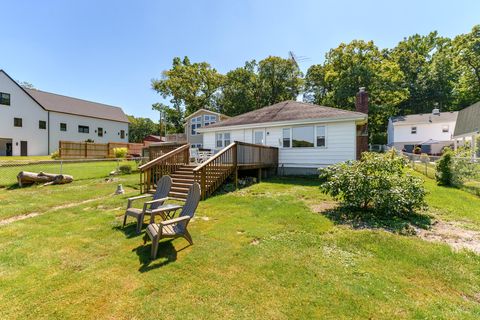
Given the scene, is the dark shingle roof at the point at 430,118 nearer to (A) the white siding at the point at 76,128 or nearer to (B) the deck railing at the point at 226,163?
(B) the deck railing at the point at 226,163

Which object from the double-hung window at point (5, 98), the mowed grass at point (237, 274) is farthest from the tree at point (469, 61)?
the double-hung window at point (5, 98)

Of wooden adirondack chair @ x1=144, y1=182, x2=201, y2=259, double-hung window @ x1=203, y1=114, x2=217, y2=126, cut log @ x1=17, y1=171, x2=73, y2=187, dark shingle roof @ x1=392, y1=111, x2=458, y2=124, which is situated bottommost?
wooden adirondack chair @ x1=144, y1=182, x2=201, y2=259

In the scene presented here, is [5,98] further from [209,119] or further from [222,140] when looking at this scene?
[222,140]

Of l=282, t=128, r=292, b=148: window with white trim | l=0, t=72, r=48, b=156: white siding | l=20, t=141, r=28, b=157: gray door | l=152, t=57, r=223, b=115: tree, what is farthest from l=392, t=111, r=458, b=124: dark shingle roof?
l=20, t=141, r=28, b=157: gray door

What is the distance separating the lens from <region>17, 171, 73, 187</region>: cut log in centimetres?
1029

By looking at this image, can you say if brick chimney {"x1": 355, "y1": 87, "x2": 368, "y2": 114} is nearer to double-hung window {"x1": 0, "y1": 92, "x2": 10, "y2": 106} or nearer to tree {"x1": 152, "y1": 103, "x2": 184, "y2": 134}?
tree {"x1": 152, "y1": 103, "x2": 184, "y2": 134}

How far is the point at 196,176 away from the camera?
8.30m

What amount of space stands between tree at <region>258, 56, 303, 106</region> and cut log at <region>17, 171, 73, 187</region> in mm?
29633

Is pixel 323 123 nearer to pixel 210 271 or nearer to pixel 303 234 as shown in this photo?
pixel 303 234

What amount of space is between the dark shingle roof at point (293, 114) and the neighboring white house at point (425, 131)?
24.7 metres

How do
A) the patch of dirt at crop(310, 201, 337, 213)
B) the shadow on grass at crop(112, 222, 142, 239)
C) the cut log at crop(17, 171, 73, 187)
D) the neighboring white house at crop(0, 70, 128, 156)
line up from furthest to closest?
1. the neighboring white house at crop(0, 70, 128, 156)
2. the cut log at crop(17, 171, 73, 187)
3. the patch of dirt at crop(310, 201, 337, 213)
4. the shadow on grass at crop(112, 222, 142, 239)

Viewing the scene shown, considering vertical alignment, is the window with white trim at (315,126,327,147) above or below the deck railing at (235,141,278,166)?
above

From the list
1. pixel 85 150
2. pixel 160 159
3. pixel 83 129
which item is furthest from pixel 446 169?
pixel 83 129

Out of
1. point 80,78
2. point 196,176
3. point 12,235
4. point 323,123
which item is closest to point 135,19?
point 196,176
